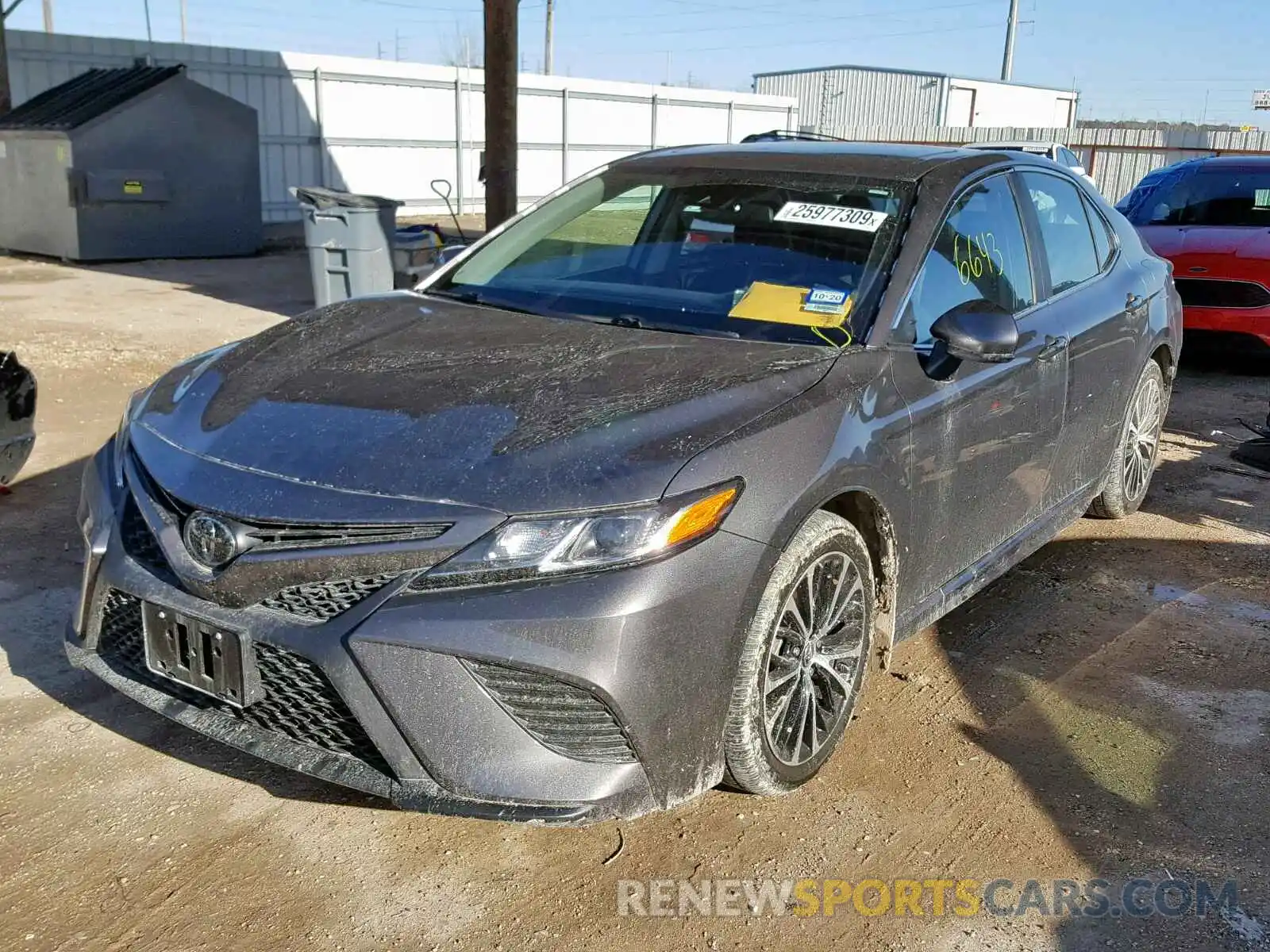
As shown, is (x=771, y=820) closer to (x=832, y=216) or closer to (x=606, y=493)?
(x=606, y=493)

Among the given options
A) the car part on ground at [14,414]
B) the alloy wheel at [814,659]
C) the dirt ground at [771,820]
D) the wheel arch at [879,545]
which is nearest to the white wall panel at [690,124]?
the car part on ground at [14,414]

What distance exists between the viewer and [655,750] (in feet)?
8.36

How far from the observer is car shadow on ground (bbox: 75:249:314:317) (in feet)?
38.2

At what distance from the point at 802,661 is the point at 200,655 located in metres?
1.41

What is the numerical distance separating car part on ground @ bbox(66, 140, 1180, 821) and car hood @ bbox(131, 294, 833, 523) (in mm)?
11

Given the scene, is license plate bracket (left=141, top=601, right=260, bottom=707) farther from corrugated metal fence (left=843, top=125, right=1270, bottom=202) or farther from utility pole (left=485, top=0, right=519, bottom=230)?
corrugated metal fence (left=843, top=125, right=1270, bottom=202)

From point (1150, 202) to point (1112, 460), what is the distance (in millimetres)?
5661

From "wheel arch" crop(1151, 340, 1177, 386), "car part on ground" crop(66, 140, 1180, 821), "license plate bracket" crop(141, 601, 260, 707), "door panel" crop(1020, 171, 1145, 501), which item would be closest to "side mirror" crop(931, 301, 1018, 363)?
"car part on ground" crop(66, 140, 1180, 821)

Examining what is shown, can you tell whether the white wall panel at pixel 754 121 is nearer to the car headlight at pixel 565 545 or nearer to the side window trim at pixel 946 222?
the side window trim at pixel 946 222

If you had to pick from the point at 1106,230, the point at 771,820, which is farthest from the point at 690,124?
the point at 771,820

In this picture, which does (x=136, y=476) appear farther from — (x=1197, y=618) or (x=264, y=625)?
(x=1197, y=618)

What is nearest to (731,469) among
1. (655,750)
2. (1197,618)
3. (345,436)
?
(655,750)

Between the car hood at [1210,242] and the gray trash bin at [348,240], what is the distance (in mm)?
5888

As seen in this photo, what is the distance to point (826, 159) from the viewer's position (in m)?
3.94
